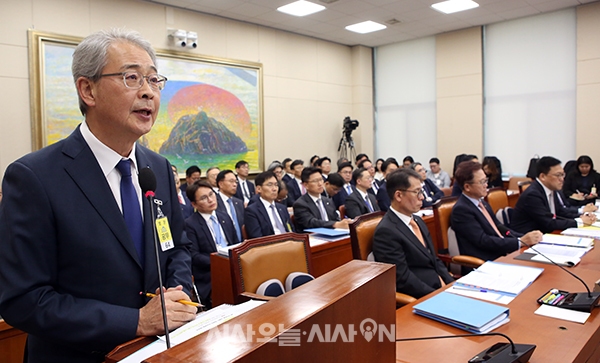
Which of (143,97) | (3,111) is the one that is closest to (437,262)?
(143,97)

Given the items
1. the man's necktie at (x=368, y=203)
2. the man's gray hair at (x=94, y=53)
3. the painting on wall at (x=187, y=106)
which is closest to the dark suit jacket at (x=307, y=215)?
the man's necktie at (x=368, y=203)

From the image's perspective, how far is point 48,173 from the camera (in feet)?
3.51

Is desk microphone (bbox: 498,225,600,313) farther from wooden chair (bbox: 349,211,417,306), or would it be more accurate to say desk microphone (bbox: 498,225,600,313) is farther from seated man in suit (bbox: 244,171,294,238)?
seated man in suit (bbox: 244,171,294,238)

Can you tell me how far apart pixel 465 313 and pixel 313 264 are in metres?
1.86

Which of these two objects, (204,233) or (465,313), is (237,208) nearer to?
(204,233)

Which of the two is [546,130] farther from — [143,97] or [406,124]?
[143,97]

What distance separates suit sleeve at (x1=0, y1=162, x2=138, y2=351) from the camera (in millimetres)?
1006

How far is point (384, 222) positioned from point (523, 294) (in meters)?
0.86

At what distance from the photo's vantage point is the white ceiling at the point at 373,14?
7.15m

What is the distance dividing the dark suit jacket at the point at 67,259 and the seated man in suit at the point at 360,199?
3.99m

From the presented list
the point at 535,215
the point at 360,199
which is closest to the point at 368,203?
the point at 360,199

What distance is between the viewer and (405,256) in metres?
2.56

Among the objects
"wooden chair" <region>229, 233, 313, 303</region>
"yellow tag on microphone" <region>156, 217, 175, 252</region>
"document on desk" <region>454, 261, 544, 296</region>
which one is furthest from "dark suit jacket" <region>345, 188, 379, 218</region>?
"yellow tag on microphone" <region>156, 217, 175, 252</region>

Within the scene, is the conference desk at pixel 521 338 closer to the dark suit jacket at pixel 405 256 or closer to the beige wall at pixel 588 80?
the dark suit jacket at pixel 405 256
